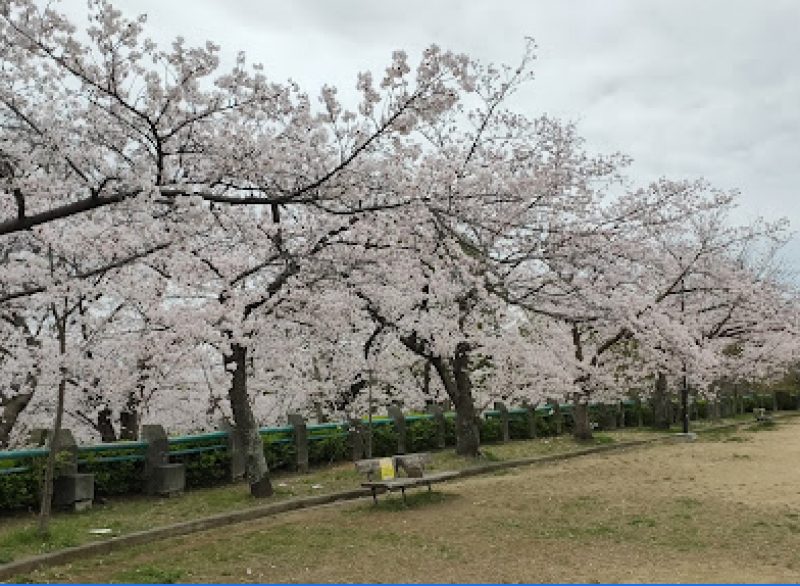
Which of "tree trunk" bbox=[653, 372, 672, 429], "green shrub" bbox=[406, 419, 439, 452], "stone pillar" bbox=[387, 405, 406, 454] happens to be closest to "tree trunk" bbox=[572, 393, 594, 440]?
"green shrub" bbox=[406, 419, 439, 452]

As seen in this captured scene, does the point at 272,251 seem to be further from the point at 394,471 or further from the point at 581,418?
the point at 581,418

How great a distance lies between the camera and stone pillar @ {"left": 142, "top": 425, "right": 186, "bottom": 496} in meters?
12.9

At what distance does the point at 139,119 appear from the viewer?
7.91 meters

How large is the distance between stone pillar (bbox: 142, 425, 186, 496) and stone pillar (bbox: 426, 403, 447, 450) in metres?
8.82

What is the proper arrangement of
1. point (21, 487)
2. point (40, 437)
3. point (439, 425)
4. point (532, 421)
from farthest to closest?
point (532, 421), point (439, 425), point (40, 437), point (21, 487)

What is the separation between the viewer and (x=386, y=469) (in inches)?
464

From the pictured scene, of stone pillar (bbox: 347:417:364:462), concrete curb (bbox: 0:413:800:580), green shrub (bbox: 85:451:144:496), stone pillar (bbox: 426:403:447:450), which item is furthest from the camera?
stone pillar (bbox: 426:403:447:450)

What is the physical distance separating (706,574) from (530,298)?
585 centimetres

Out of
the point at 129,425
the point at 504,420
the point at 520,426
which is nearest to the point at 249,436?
the point at 129,425

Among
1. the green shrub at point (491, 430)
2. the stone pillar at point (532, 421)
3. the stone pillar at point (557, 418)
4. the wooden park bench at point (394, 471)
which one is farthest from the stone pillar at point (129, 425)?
the stone pillar at point (557, 418)

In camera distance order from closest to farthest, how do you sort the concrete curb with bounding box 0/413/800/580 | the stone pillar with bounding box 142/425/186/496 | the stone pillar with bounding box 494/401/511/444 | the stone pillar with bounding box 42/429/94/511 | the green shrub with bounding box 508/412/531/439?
the concrete curb with bounding box 0/413/800/580
the stone pillar with bounding box 42/429/94/511
the stone pillar with bounding box 142/425/186/496
the stone pillar with bounding box 494/401/511/444
the green shrub with bounding box 508/412/531/439

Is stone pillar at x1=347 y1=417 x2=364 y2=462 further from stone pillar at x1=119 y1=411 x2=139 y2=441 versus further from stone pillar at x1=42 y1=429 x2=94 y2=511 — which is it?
stone pillar at x1=42 y1=429 x2=94 y2=511

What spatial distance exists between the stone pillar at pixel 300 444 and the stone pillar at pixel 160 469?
10.9ft

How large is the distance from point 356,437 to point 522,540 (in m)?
9.99
